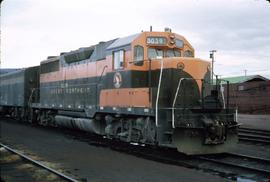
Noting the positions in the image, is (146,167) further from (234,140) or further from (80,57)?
(80,57)

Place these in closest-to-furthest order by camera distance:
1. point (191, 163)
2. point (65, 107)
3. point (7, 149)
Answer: point (191, 163), point (7, 149), point (65, 107)

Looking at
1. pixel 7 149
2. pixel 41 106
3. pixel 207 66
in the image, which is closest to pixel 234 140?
pixel 207 66

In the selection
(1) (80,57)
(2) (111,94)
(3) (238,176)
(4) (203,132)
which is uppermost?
(1) (80,57)

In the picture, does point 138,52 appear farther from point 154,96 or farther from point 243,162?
point 243,162

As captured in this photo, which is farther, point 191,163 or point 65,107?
point 65,107

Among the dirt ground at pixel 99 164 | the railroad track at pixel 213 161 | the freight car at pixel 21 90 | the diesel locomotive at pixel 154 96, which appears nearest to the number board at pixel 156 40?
the diesel locomotive at pixel 154 96

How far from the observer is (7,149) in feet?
49.5

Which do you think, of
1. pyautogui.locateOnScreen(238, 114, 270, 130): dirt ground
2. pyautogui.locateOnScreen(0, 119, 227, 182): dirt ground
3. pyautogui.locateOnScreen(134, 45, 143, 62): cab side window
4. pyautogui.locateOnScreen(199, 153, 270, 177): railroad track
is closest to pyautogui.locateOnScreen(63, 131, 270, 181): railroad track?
pyautogui.locateOnScreen(199, 153, 270, 177): railroad track

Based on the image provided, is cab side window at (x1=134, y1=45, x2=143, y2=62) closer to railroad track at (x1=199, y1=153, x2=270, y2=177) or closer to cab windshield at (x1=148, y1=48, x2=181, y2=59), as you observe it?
cab windshield at (x1=148, y1=48, x2=181, y2=59)

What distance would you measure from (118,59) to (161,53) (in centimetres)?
159

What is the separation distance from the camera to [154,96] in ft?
42.8

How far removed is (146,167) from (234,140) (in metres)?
3.32

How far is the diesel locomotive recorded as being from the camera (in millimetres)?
→ 12438

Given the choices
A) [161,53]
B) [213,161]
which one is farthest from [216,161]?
[161,53]
